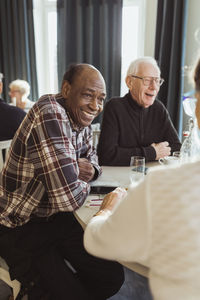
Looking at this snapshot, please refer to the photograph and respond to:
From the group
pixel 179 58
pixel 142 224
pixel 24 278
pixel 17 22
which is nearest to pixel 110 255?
pixel 142 224

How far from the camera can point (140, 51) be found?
12.7 ft

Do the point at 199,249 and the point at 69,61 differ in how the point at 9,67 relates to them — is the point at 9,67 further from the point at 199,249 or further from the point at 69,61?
the point at 199,249

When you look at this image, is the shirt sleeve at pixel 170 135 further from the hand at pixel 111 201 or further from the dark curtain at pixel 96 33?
the dark curtain at pixel 96 33

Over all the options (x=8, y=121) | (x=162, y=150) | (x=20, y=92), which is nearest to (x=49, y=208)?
(x=162, y=150)

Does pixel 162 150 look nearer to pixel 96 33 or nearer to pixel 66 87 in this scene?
pixel 66 87

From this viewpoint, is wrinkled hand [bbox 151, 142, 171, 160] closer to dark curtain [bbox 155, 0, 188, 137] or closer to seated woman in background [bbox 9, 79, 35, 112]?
dark curtain [bbox 155, 0, 188, 137]

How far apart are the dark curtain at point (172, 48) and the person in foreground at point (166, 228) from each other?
9.28 feet

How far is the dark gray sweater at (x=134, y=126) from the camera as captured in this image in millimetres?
1960

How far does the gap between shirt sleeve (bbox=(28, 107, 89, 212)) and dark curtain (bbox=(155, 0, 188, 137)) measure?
2.38 m

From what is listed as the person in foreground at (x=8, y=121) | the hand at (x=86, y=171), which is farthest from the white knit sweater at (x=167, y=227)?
the person in foreground at (x=8, y=121)

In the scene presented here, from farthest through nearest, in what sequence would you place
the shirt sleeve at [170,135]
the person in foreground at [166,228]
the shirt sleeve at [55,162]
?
the shirt sleeve at [170,135]
the shirt sleeve at [55,162]
the person in foreground at [166,228]

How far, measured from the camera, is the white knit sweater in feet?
1.78

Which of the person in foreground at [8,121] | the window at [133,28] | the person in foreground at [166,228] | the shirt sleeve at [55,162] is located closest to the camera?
the person in foreground at [166,228]

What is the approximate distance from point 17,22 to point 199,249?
4791 millimetres
